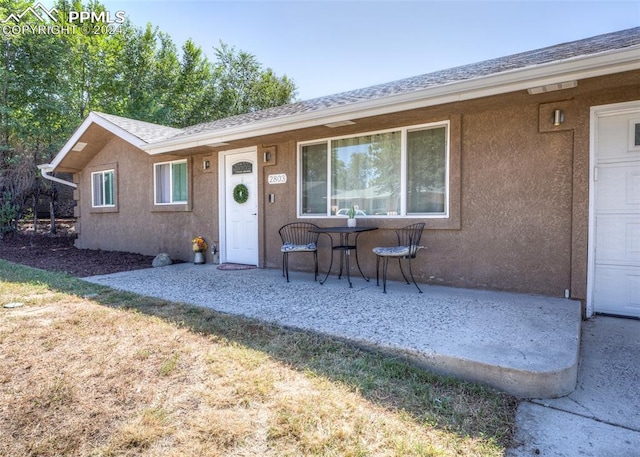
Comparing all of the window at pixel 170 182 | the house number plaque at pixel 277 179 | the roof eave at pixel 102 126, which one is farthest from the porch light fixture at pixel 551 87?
the roof eave at pixel 102 126

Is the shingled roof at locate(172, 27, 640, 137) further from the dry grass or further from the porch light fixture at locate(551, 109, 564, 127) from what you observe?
the dry grass

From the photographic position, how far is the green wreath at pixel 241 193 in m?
6.77

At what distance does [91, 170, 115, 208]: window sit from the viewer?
9.55m

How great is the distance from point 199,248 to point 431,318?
17.1ft

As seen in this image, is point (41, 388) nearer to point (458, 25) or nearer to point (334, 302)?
point (334, 302)

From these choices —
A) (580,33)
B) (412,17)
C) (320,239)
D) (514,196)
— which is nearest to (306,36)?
(412,17)

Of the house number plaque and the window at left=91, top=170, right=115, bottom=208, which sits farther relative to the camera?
the window at left=91, top=170, right=115, bottom=208

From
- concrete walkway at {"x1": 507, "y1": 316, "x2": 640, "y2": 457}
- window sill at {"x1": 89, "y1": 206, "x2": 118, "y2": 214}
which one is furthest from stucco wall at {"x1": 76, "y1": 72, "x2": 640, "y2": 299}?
window sill at {"x1": 89, "y1": 206, "x2": 118, "y2": 214}

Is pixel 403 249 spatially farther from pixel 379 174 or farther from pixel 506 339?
pixel 506 339

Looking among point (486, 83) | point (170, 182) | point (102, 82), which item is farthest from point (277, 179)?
point (102, 82)

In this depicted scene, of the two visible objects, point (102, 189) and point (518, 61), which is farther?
point (102, 189)

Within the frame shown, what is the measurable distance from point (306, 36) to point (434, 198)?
428 inches

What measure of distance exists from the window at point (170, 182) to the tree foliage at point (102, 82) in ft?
22.1

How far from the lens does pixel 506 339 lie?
281 centimetres
